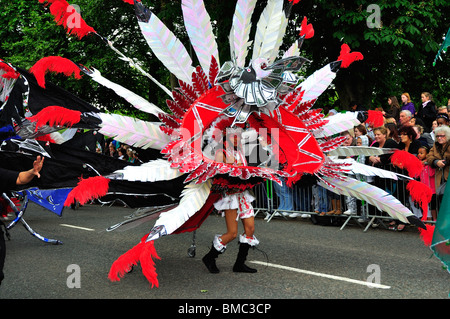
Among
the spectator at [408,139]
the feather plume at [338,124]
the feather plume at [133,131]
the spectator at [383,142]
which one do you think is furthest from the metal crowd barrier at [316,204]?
the feather plume at [133,131]

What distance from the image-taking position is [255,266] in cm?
655

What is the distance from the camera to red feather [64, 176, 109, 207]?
4.76 meters

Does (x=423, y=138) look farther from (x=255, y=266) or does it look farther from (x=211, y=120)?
(x=211, y=120)

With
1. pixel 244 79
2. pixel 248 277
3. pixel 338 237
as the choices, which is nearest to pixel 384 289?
pixel 248 277

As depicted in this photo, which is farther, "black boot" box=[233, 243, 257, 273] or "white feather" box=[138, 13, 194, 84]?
"black boot" box=[233, 243, 257, 273]

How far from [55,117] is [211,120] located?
1609 mm

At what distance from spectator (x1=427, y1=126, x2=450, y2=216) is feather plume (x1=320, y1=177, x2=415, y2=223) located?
348cm

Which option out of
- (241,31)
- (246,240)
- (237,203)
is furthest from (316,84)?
(246,240)

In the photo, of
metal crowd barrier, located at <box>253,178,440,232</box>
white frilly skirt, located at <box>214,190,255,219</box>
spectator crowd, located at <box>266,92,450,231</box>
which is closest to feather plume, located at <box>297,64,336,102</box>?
white frilly skirt, located at <box>214,190,255,219</box>

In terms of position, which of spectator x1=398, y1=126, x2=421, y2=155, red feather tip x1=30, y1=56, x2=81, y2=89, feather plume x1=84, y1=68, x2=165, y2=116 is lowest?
spectator x1=398, y1=126, x2=421, y2=155

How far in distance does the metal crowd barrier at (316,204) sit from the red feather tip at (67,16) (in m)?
4.63

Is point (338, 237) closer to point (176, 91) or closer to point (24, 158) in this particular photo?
point (176, 91)

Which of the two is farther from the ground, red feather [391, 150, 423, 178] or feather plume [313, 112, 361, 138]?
feather plume [313, 112, 361, 138]

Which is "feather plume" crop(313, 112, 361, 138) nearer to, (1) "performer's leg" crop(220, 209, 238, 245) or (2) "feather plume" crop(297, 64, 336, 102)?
(2) "feather plume" crop(297, 64, 336, 102)
